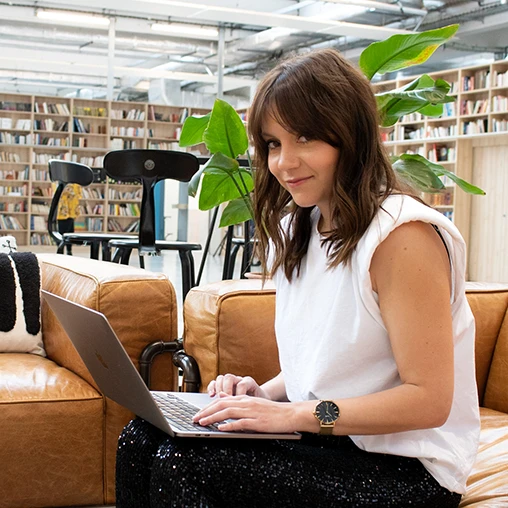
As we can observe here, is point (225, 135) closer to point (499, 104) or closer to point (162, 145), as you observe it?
point (499, 104)

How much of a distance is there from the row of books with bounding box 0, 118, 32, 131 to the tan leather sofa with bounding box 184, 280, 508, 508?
12223mm

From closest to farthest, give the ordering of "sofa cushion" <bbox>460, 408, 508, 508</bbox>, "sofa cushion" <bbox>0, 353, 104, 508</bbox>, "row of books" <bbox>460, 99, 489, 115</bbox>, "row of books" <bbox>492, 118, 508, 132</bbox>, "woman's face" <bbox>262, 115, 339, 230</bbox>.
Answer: "woman's face" <bbox>262, 115, 339, 230</bbox>
"sofa cushion" <bbox>460, 408, 508, 508</bbox>
"sofa cushion" <bbox>0, 353, 104, 508</bbox>
"row of books" <bbox>492, 118, 508, 132</bbox>
"row of books" <bbox>460, 99, 489, 115</bbox>

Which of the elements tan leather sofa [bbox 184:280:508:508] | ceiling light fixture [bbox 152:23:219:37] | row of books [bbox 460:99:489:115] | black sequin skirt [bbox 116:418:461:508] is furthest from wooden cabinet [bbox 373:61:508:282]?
black sequin skirt [bbox 116:418:461:508]

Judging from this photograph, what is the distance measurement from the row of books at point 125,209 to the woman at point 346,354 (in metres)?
12.7

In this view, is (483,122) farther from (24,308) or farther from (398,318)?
(398,318)

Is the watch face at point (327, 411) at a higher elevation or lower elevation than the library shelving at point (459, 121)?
lower

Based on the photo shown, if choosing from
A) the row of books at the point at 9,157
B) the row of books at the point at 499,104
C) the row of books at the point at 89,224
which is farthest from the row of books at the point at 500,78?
the row of books at the point at 9,157

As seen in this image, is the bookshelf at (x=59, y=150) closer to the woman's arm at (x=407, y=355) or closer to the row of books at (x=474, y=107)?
the row of books at (x=474, y=107)

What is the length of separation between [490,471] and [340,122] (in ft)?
2.41

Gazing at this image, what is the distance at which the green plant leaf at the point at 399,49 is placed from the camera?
2.29 metres

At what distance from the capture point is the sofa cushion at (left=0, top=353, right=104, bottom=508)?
6.47ft

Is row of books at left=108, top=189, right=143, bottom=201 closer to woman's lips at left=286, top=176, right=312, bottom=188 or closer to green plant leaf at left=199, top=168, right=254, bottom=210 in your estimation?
green plant leaf at left=199, top=168, right=254, bottom=210

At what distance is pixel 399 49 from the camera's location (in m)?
2.32

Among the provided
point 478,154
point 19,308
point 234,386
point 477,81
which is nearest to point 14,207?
point 478,154
